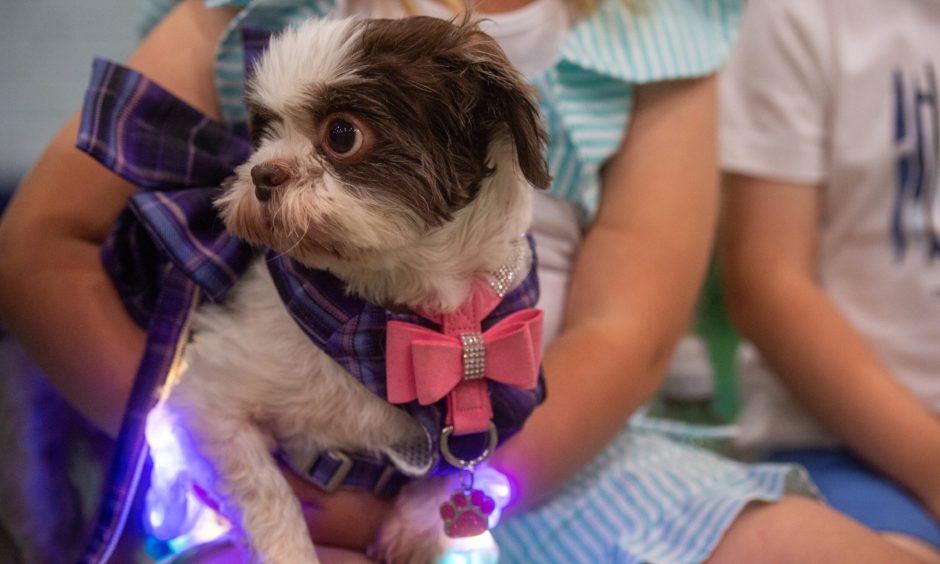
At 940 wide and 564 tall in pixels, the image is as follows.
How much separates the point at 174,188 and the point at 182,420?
204mm

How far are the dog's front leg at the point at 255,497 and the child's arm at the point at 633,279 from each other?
27 cm

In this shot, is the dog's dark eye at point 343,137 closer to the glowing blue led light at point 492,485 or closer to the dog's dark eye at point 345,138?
the dog's dark eye at point 345,138

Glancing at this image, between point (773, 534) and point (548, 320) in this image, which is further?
point (548, 320)

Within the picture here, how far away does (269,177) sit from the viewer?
53 cm

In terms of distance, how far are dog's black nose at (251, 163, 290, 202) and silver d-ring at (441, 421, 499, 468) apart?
216 mm

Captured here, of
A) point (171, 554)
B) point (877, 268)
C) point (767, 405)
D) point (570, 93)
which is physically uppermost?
point (570, 93)

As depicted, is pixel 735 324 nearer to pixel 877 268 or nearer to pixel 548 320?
pixel 877 268

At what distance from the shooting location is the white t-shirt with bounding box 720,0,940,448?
1165mm

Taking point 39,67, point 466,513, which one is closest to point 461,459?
point 466,513

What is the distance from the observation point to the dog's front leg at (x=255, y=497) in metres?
0.63

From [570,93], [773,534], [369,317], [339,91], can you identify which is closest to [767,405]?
[773,534]

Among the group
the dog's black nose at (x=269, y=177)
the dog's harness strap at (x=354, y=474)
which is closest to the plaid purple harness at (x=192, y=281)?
the dog's harness strap at (x=354, y=474)

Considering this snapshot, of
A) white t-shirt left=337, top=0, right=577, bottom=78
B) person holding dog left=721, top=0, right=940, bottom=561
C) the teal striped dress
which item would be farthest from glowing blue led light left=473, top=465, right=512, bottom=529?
person holding dog left=721, top=0, right=940, bottom=561

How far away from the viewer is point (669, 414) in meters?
1.54
